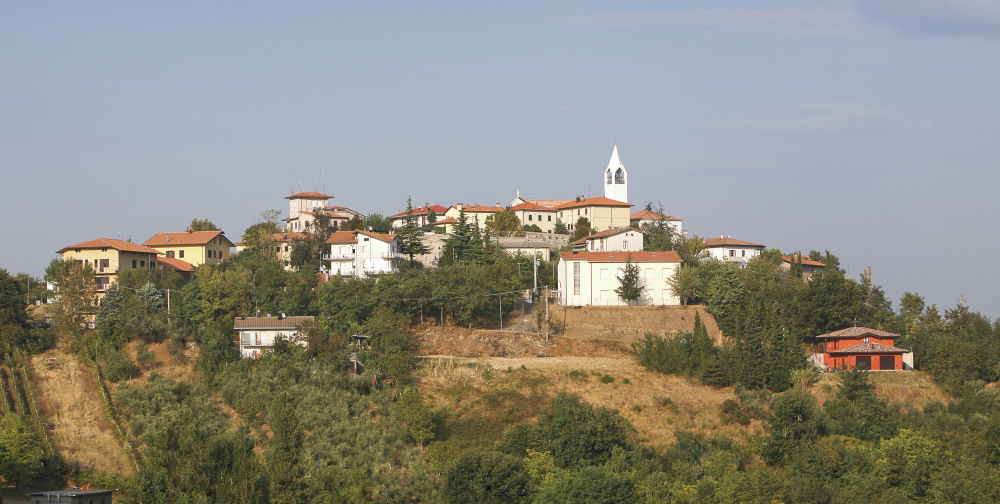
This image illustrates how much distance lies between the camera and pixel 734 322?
5025cm

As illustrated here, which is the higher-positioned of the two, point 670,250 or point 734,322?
point 670,250

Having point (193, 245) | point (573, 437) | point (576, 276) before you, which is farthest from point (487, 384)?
point (193, 245)

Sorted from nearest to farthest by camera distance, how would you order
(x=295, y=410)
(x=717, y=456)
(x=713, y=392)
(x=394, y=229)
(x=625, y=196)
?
(x=717, y=456), (x=295, y=410), (x=713, y=392), (x=394, y=229), (x=625, y=196)

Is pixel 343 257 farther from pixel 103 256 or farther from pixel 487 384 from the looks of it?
pixel 487 384

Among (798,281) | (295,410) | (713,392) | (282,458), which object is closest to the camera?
(282,458)

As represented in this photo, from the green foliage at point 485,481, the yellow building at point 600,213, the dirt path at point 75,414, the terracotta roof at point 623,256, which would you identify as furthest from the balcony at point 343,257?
the green foliage at point 485,481

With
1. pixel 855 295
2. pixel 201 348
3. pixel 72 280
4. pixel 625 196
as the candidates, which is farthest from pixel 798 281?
pixel 72 280

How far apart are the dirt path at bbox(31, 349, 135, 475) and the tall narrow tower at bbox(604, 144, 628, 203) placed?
5370 centimetres

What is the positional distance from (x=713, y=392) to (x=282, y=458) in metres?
21.8

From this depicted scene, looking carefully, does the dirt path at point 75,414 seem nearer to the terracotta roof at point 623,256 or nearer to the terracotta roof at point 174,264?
the terracotta roof at point 174,264

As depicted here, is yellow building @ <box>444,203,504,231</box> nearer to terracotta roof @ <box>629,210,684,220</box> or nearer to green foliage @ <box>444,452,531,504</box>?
terracotta roof @ <box>629,210,684,220</box>

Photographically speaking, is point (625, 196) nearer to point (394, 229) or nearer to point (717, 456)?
point (394, 229)

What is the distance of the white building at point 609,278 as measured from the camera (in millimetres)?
A: 56000

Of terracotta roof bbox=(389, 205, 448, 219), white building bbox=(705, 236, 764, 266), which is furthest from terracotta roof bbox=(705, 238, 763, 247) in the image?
terracotta roof bbox=(389, 205, 448, 219)
